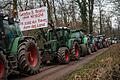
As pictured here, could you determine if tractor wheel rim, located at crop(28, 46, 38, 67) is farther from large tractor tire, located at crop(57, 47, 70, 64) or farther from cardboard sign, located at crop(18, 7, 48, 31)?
large tractor tire, located at crop(57, 47, 70, 64)

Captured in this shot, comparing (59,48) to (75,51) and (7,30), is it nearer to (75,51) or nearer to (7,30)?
(75,51)

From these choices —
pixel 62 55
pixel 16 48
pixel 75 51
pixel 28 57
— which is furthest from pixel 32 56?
pixel 75 51

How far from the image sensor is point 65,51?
60.2ft

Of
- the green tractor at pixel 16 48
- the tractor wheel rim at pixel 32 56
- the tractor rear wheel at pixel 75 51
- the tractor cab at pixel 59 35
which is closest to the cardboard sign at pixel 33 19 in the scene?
the green tractor at pixel 16 48

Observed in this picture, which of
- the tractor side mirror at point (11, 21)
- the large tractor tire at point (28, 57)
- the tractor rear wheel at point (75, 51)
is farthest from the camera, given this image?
the tractor rear wheel at point (75, 51)

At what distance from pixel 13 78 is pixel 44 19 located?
14.7ft

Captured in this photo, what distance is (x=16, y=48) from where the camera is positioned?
12.7 m

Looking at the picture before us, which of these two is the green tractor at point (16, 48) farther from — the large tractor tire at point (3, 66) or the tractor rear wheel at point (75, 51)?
the tractor rear wheel at point (75, 51)

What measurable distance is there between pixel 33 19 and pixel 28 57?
3532 mm

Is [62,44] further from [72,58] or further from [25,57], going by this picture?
[25,57]

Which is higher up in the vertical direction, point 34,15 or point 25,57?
point 34,15

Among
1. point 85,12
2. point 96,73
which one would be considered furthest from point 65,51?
point 85,12

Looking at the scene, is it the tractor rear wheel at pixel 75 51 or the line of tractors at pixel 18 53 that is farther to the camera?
the tractor rear wheel at pixel 75 51

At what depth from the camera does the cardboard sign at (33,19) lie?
53.2 feet
